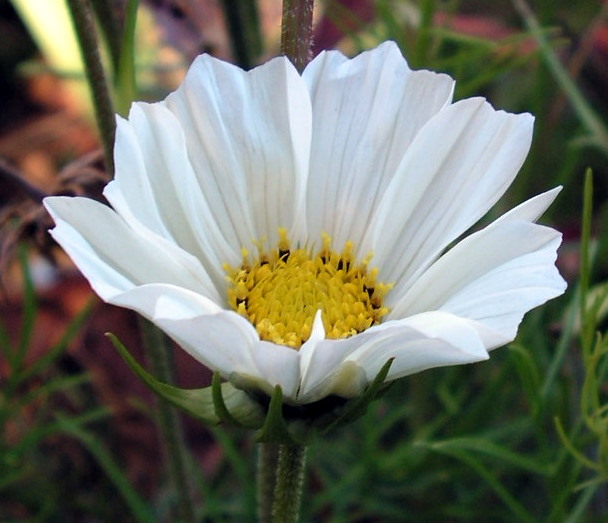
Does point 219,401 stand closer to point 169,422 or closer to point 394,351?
point 394,351

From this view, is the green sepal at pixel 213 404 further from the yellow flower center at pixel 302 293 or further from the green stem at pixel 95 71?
the green stem at pixel 95 71

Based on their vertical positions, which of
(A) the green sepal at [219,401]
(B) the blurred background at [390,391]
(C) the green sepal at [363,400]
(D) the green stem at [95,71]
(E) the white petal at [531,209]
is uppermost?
(D) the green stem at [95,71]

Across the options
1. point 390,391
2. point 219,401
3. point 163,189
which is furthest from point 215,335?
point 390,391

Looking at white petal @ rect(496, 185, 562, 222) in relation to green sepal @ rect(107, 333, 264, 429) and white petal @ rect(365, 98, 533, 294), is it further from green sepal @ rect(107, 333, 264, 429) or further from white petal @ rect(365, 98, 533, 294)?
green sepal @ rect(107, 333, 264, 429)

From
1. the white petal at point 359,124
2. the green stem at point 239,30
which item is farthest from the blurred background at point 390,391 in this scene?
the white petal at point 359,124

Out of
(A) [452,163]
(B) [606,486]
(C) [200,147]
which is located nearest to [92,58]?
(C) [200,147]

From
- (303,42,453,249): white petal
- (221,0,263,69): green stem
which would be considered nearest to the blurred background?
(221,0,263,69): green stem

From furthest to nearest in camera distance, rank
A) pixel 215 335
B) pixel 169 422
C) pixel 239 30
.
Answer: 1. pixel 239 30
2. pixel 169 422
3. pixel 215 335
